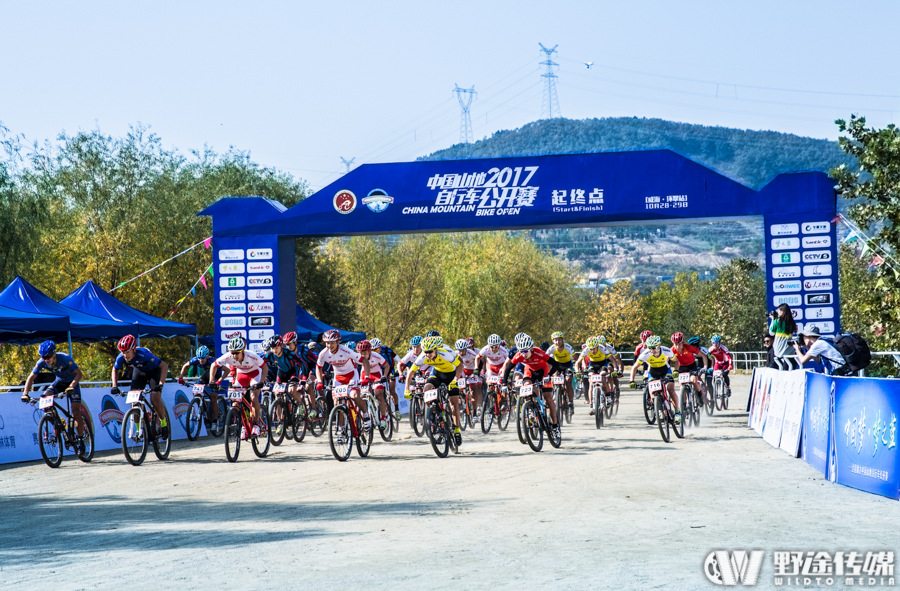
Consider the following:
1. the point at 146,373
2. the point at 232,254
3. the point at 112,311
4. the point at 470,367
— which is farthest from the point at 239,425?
the point at 112,311

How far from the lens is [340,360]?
16.7 metres

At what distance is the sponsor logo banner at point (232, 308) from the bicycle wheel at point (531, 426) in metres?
11.5

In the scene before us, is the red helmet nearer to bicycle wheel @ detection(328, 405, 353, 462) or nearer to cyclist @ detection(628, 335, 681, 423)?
bicycle wheel @ detection(328, 405, 353, 462)

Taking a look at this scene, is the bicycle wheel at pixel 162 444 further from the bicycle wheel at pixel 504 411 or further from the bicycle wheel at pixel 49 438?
the bicycle wheel at pixel 504 411

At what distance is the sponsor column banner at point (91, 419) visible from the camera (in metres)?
17.2

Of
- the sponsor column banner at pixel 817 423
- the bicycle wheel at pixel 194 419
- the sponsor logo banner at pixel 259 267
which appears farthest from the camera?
the sponsor logo banner at pixel 259 267

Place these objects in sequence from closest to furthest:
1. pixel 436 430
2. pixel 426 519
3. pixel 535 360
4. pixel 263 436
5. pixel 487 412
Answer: pixel 426 519 → pixel 436 430 → pixel 535 360 → pixel 263 436 → pixel 487 412

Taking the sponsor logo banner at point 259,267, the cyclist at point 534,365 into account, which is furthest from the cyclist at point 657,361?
the sponsor logo banner at point 259,267

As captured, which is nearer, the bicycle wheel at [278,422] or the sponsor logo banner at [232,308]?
the bicycle wheel at [278,422]

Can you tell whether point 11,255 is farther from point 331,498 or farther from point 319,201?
point 331,498

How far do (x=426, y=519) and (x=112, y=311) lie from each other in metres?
19.0

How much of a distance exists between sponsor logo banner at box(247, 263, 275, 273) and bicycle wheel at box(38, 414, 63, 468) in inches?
373

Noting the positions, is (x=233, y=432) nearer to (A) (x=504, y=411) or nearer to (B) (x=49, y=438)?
(B) (x=49, y=438)

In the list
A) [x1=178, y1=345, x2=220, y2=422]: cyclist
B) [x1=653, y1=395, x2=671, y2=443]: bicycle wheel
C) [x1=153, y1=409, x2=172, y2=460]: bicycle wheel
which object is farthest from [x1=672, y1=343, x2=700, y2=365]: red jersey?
[x1=153, y1=409, x2=172, y2=460]: bicycle wheel
